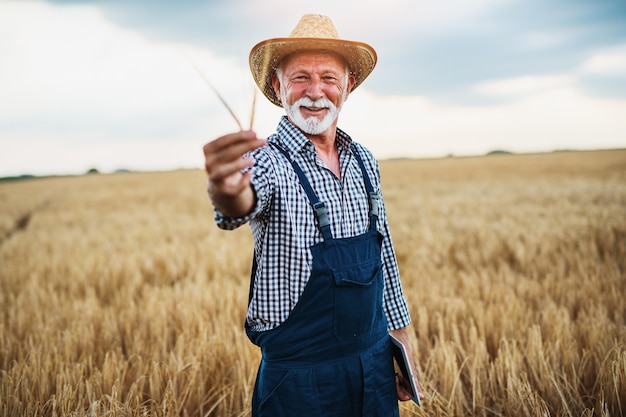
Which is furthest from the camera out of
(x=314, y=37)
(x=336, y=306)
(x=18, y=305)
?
(x=18, y=305)

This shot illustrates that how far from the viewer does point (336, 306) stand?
1.41 meters

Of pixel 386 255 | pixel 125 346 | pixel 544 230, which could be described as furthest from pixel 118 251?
pixel 544 230

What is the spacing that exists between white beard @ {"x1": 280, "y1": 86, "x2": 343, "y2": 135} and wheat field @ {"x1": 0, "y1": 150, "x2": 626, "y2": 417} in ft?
4.40

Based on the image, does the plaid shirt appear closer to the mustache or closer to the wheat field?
the mustache

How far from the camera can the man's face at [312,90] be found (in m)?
1.56

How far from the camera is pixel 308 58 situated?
1.59 m

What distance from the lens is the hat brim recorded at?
1.54 metres

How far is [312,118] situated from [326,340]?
2.64 feet

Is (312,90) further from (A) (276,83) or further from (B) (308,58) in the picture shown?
(A) (276,83)

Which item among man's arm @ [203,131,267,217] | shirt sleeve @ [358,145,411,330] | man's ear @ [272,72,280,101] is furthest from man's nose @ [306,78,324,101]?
man's arm @ [203,131,267,217]

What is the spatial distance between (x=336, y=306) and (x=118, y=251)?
18.9ft

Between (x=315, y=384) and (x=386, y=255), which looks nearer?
(x=315, y=384)

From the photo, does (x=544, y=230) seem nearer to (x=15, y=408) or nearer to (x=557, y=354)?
(x=557, y=354)

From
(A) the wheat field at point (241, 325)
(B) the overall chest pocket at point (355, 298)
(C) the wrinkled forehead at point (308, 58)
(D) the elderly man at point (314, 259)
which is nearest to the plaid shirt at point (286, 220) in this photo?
(D) the elderly man at point (314, 259)
